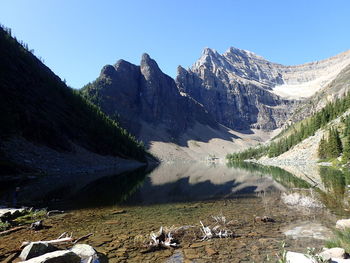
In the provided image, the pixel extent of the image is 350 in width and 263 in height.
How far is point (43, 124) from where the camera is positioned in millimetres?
82750

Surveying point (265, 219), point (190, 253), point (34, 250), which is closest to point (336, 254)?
point (190, 253)

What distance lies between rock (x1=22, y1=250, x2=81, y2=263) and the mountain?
47622 millimetres

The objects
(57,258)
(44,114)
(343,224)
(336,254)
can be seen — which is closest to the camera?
(57,258)

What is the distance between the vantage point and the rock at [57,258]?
8.91 meters

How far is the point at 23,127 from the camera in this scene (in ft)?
236

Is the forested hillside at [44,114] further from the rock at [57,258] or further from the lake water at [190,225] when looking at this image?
the rock at [57,258]

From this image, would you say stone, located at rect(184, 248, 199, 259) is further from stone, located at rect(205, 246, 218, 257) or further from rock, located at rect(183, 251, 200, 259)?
stone, located at rect(205, 246, 218, 257)

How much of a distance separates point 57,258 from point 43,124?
84857mm

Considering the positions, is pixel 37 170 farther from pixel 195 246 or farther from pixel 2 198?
pixel 195 246

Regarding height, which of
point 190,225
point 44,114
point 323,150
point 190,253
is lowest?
point 190,253

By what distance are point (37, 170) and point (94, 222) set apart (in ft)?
143

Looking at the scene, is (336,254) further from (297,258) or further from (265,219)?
(265,219)

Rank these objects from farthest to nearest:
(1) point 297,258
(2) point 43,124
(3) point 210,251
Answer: (2) point 43,124, (3) point 210,251, (1) point 297,258

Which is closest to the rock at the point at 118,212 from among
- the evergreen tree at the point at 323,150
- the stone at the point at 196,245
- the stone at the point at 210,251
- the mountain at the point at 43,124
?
the stone at the point at 196,245
